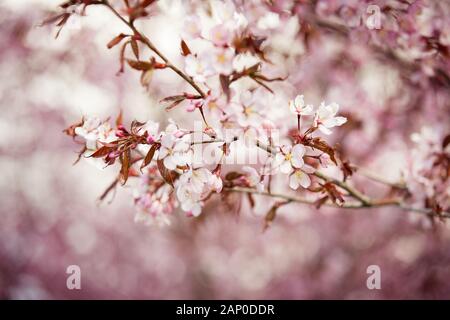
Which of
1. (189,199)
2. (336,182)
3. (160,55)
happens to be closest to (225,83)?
(160,55)

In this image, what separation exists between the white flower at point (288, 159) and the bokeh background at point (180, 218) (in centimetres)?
55

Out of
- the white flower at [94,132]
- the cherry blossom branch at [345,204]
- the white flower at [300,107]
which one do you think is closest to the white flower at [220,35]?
the white flower at [300,107]

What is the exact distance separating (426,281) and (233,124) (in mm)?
2553

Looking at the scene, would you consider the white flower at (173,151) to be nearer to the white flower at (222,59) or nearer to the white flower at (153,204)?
the white flower at (222,59)

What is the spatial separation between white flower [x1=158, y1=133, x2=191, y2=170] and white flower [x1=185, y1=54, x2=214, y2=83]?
7.0 inches

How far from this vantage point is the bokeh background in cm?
310

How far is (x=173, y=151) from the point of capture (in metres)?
1.19

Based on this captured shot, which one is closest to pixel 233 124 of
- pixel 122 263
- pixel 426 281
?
pixel 426 281

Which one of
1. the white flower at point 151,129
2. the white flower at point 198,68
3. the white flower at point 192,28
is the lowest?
the white flower at point 151,129

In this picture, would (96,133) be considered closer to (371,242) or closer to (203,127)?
(203,127)

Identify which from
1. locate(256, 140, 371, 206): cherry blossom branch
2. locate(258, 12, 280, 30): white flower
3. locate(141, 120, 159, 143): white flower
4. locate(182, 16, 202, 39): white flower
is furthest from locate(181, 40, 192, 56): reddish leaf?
locate(258, 12, 280, 30): white flower

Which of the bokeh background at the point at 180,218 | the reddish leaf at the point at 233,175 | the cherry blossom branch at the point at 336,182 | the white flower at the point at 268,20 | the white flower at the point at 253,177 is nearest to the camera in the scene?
the cherry blossom branch at the point at 336,182

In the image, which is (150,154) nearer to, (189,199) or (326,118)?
(189,199)

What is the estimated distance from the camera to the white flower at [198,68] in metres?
1.16
